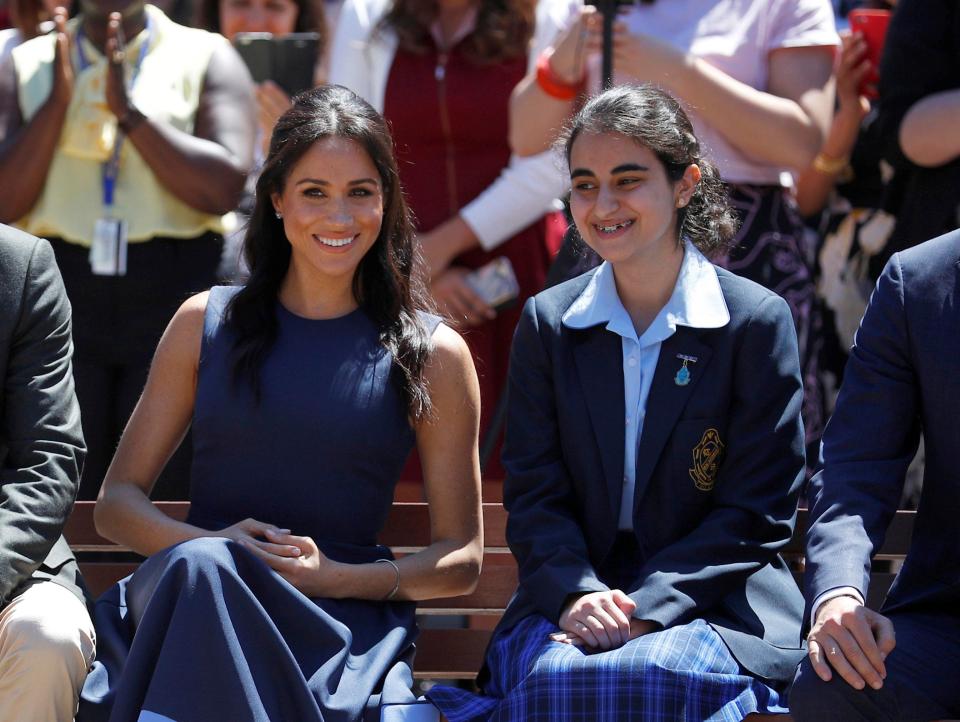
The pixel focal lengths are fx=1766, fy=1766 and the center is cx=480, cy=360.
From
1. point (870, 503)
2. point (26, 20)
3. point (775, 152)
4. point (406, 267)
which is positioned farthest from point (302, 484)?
point (26, 20)

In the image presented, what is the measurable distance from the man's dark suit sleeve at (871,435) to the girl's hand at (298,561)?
3.40 ft

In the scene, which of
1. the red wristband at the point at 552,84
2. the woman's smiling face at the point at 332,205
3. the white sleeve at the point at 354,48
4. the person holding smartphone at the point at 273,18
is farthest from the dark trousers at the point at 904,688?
the person holding smartphone at the point at 273,18

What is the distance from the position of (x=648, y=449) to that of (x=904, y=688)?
785 mm

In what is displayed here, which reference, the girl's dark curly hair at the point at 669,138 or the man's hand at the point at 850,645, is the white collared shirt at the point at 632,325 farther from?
the man's hand at the point at 850,645

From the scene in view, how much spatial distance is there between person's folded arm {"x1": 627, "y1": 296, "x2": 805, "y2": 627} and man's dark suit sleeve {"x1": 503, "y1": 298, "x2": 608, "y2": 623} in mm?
158

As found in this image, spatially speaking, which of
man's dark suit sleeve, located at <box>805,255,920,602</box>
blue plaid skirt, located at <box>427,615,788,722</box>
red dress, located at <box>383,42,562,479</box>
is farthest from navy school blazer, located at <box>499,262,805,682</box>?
red dress, located at <box>383,42,562,479</box>

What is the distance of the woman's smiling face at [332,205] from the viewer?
4.12 m

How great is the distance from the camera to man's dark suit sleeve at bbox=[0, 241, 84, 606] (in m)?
3.77

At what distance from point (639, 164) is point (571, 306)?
36 centimetres

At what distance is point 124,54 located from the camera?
5.00m

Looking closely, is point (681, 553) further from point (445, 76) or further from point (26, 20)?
point (26, 20)

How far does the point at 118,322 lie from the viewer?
16.1 ft

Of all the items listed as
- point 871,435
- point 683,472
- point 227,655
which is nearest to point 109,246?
point 227,655

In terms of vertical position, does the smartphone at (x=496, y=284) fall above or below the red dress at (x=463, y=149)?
below
